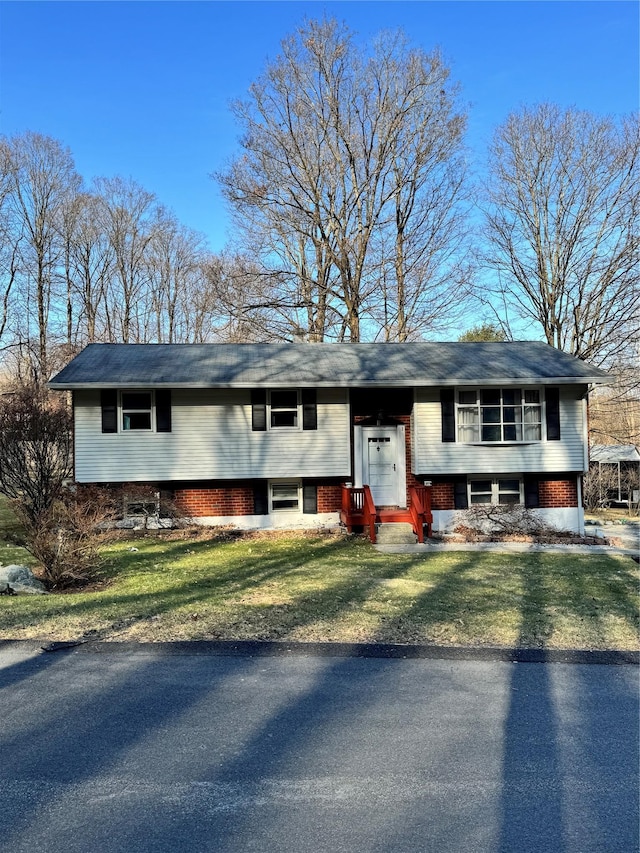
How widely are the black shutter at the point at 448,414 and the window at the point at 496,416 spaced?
0.58ft

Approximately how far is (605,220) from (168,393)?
21.6 metres

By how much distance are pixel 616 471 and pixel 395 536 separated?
753 inches

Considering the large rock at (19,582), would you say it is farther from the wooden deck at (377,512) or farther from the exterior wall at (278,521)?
the wooden deck at (377,512)

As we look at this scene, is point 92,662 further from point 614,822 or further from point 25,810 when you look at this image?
point 614,822

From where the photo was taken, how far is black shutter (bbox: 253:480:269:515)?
15.9 meters

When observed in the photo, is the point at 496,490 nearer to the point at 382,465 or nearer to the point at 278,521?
the point at 382,465

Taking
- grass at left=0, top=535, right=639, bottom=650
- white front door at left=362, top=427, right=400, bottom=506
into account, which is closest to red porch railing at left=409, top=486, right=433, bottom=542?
white front door at left=362, top=427, right=400, bottom=506

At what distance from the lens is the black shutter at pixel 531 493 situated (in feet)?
54.2

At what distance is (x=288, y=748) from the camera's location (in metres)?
3.81

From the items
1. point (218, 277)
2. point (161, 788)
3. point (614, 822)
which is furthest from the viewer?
point (218, 277)

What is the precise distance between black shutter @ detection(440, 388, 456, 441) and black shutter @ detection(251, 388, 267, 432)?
4557 mm

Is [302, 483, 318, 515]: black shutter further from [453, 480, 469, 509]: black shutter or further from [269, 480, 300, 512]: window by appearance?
[453, 480, 469, 509]: black shutter

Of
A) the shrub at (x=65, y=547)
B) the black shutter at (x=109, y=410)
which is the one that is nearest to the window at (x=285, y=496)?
the black shutter at (x=109, y=410)

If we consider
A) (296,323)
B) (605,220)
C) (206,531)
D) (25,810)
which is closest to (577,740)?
(25,810)
